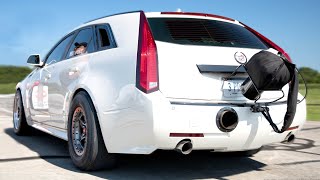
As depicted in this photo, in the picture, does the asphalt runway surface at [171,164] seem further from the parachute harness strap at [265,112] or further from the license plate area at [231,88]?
the license plate area at [231,88]

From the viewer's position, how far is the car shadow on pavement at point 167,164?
446cm

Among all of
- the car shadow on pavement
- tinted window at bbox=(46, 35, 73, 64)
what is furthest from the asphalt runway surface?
tinted window at bbox=(46, 35, 73, 64)

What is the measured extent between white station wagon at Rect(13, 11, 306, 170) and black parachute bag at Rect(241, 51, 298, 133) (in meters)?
0.09

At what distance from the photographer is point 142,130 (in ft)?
12.9

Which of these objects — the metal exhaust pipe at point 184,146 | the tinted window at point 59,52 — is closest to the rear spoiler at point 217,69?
the metal exhaust pipe at point 184,146

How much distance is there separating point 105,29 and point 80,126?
105 centimetres

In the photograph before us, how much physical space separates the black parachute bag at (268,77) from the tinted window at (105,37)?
135 centimetres

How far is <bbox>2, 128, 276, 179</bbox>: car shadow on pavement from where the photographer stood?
14.6ft

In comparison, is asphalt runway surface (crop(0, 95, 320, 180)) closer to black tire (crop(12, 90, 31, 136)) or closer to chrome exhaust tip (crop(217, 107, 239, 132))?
chrome exhaust tip (crop(217, 107, 239, 132))

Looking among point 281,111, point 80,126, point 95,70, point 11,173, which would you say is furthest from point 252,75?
point 11,173

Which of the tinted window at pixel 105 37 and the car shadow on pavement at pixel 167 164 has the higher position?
the tinted window at pixel 105 37

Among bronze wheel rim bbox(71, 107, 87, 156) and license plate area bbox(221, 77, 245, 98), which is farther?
bronze wheel rim bbox(71, 107, 87, 156)

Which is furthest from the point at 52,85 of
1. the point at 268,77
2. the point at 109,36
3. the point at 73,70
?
the point at 268,77

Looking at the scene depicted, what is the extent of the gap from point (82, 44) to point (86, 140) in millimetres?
1331
